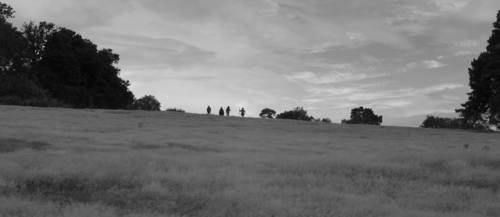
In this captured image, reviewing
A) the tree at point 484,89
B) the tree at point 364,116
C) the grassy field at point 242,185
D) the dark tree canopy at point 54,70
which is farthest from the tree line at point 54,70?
the tree at point 364,116

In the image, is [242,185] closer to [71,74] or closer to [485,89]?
[485,89]

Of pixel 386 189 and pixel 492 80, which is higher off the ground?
pixel 492 80

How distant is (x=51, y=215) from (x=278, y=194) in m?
4.68

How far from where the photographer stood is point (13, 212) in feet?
23.5

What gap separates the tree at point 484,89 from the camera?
138ft

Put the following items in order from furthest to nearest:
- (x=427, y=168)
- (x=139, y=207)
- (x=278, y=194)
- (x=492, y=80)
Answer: (x=492, y=80)
(x=427, y=168)
(x=278, y=194)
(x=139, y=207)

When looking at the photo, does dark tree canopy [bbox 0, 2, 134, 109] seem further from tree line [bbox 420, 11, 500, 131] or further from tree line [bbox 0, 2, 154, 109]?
tree line [bbox 420, 11, 500, 131]

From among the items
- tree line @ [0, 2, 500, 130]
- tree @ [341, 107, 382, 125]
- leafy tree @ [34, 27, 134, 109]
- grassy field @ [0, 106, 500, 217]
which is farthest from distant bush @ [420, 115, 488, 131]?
grassy field @ [0, 106, 500, 217]

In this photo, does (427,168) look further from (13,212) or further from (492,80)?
(492,80)

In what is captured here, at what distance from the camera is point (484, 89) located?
44406 millimetres

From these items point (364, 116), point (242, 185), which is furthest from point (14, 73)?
point (364, 116)

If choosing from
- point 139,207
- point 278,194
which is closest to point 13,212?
point 139,207

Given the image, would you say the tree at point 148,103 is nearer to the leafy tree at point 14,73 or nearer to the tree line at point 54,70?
the tree line at point 54,70

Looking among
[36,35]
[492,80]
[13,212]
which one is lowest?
[13,212]
